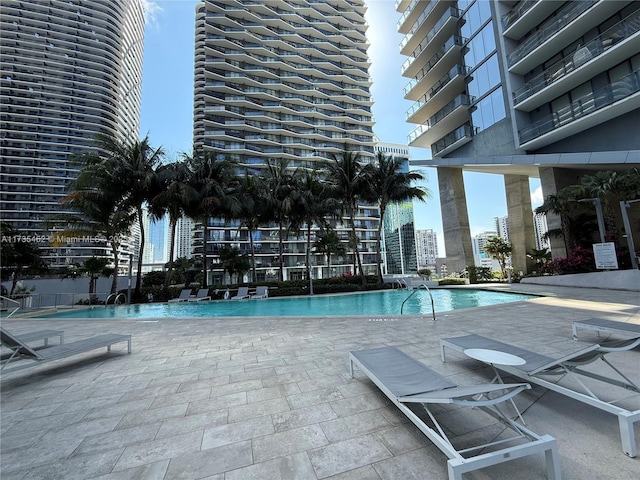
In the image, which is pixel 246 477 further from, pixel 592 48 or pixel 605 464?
pixel 592 48

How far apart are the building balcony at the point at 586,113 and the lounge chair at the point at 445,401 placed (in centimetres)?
1744

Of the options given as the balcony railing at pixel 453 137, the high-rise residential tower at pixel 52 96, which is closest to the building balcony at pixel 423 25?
the balcony railing at pixel 453 137

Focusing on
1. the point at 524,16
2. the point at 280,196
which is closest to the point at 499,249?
the point at 524,16

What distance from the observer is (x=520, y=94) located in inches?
699

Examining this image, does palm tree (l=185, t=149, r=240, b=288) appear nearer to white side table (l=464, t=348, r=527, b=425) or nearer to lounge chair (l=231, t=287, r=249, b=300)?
lounge chair (l=231, t=287, r=249, b=300)

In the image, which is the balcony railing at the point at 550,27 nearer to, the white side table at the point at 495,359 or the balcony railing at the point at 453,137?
the balcony railing at the point at 453,137

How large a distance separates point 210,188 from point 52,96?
71949 millimetres

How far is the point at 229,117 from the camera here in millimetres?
46219

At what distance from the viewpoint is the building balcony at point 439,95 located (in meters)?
22.4

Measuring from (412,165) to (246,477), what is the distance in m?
23.4

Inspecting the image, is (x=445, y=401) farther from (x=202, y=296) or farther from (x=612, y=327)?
(x=202, y=296)

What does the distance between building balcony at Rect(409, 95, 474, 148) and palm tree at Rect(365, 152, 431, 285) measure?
7.10m

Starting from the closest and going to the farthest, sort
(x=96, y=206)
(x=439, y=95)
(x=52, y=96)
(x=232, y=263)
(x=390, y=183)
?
1. (x=96, y=206)
2. (x=390, y=183)
3. (x=439, y=95)
4. (x=232, y=263)
5. (x=52, y=96)

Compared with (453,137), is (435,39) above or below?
above
